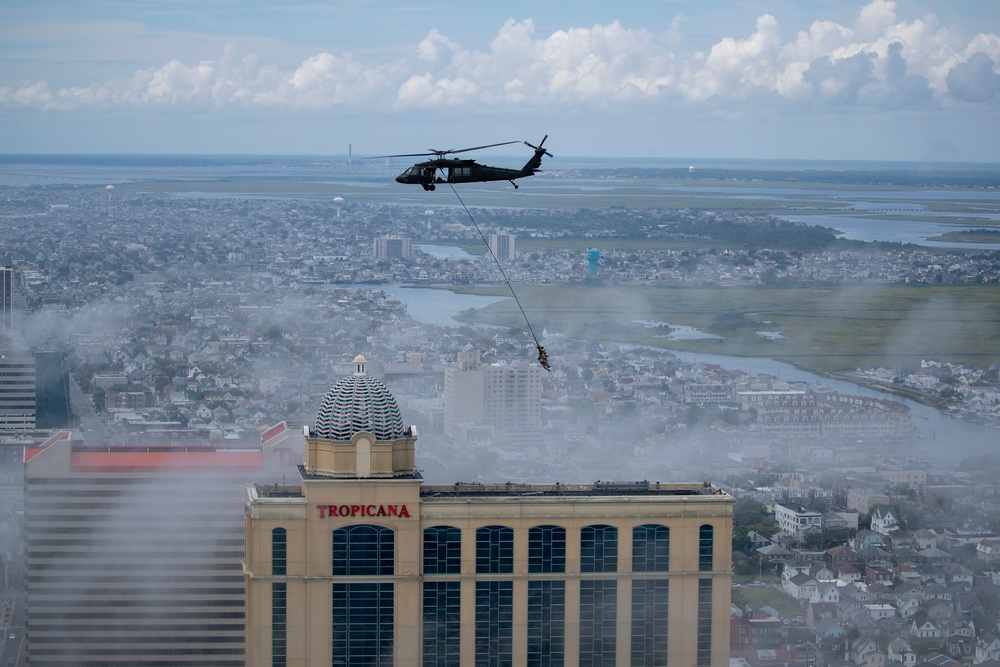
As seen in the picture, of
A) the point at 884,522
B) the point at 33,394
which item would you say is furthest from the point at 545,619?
the point at 33,394

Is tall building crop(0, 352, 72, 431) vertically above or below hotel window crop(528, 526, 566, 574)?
below

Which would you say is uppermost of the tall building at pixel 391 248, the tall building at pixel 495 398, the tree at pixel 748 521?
the tall building at pixel 391 248

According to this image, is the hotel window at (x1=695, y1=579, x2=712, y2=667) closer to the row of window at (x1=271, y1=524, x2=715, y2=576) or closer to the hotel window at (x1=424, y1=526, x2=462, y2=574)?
the row of window at (x1=271, y1=524, x2=715, y2=576)

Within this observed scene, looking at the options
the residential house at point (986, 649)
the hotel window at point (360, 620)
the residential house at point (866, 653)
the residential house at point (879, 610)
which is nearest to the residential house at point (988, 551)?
the residential house at point (879, 610)

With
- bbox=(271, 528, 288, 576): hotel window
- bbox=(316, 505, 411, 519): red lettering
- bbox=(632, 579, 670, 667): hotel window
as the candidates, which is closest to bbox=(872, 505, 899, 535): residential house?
bbox=(632, 579, 670, 667): hotel window

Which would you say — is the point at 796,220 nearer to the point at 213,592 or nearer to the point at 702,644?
the point at 213,592

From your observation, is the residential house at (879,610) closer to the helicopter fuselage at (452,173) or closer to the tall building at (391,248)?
the helicopter fuselage at (452,173)
